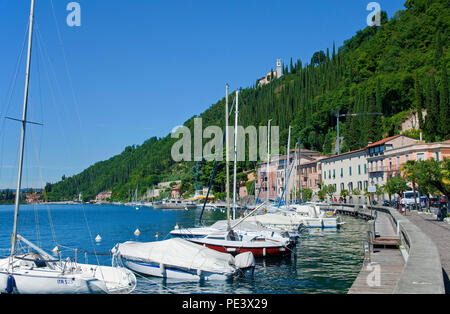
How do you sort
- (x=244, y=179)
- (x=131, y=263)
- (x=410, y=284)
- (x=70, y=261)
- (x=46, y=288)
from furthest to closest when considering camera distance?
(x=244, y=179) < (x=131, y=263) < (x=70, y=261) < (x=46, y=288) < (x=410, y=284)

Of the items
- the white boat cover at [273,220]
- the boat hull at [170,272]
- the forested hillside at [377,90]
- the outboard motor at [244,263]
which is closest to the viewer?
the boat hull at [170,272]

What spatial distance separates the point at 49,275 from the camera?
54.7ft

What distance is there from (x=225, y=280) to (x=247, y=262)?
1.41 metres

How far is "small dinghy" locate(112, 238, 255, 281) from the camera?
20516 millimetres

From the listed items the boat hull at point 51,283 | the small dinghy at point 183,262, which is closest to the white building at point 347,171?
the small dinghy at point 183,262

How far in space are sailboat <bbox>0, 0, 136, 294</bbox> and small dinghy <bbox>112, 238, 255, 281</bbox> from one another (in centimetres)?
364

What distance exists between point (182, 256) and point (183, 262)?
1.29 ft

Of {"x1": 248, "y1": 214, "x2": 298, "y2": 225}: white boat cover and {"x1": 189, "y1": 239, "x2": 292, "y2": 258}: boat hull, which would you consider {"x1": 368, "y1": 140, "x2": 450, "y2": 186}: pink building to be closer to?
{"x1": 248, "y1": 214, "x2": 298, "y2": 225}: white boat cover

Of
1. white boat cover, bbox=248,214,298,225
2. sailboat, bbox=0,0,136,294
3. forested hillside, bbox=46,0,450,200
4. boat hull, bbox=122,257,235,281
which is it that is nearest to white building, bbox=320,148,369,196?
forested hillside, bbox=46,0,450,200

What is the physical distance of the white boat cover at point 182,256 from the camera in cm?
2056

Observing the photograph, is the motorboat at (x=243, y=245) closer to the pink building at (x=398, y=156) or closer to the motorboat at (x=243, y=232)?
the motorboat at (x=243, y=232)

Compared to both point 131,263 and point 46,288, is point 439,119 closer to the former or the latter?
point 131,263
